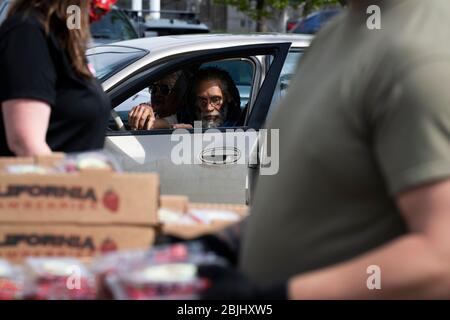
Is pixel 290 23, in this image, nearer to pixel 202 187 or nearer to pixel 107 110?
pixel 202 187

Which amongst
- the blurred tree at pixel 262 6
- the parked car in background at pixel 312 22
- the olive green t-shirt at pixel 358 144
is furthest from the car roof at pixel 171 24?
the olive green t-shirt at pixel 358 144

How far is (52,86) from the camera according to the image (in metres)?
2.37

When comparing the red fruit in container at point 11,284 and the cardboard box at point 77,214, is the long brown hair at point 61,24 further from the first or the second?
the red fruit in container at point 11,284

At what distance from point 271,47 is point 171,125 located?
810 millimetres

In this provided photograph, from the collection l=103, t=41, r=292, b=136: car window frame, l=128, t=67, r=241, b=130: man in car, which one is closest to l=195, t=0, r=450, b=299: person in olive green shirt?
l=103, t=41, r=292, b=136: car window frame

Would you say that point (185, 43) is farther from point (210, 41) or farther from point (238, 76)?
point (238, 76)

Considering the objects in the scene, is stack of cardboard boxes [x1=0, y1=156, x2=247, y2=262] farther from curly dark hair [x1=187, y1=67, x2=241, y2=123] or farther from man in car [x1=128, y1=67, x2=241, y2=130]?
curly dark hair [x1=187, y1=67, x2=241, y2=123]

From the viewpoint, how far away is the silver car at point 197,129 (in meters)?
5.01

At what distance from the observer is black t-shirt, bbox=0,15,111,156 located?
232cm

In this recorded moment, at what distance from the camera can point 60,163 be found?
1963mm

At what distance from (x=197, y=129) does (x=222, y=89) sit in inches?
16.6

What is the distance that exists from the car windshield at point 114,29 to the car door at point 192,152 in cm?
666

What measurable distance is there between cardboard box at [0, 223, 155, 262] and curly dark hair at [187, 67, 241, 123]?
3.69 metres

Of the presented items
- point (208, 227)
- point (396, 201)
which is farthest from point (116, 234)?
point (396, 201)
